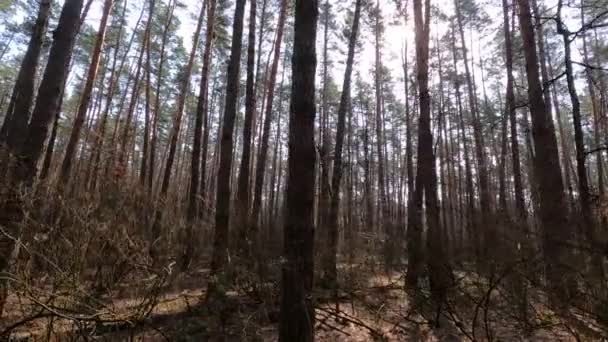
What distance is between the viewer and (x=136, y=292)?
4031mm

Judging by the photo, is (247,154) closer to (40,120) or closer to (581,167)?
(40,120)

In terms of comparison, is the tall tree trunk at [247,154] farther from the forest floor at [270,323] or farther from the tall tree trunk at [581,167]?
the tall tree trunk at [581,167]

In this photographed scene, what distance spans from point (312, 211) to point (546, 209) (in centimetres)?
454

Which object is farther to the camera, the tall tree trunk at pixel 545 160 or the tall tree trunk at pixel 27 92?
the tall tree trunk at pixel 27 92

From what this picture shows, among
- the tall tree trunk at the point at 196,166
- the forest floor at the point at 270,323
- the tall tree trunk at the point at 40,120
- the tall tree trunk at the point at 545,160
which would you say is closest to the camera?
the tall tree trunk at the point at 40,120

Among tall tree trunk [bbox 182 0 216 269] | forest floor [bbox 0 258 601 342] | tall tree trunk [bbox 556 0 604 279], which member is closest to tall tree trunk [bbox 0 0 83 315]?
forest floor [bbox 0 258 601 342]

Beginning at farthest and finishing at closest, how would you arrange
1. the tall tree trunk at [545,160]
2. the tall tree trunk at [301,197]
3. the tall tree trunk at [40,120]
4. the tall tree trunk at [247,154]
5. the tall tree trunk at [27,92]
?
the tall tree trunk at [27,92]
the tall tree trunk at [247,154]
the tall tree trunk at [545,160]
the tall tree trunk at [40,120]
the tall tree trunk at [301,197]

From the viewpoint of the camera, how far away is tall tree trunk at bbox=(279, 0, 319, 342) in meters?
2.96

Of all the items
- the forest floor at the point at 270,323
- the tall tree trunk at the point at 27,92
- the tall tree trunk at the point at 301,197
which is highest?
the tall tree trunk at the point at 27,92

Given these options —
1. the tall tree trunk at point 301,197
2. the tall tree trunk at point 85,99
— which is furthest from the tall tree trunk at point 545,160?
the tall tree trunk at point 85,99

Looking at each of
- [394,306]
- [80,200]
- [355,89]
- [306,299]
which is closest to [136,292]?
[80,200]

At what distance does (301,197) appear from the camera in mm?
3111

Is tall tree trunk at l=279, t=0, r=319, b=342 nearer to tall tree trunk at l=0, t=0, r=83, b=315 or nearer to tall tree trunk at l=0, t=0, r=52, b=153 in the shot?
tall tree trunk at l=0, t=0, r=83, b=315

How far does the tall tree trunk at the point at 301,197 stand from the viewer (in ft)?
9.72
